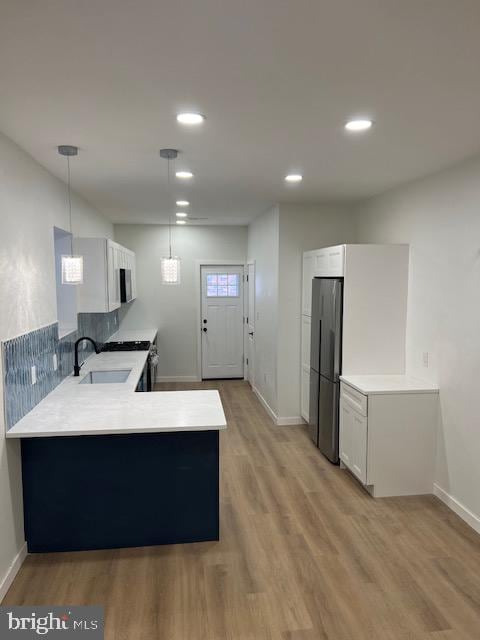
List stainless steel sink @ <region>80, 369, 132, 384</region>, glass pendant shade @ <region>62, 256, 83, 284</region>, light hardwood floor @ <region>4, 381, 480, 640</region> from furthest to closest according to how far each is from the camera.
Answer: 1. stainless steel sink @ <region>80, 369, 132, 384</region>
2. glass pendant shade @ <region>62, 256, 83, 284</region>
3. light hardwood floor @ <region>4, 381, 480, 640</region>

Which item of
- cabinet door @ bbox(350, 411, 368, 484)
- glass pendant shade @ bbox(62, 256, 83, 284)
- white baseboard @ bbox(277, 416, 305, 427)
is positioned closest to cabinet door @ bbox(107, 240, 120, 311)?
glass pendant shade @ bbox(62, 256, 83, 284)

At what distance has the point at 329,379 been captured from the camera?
4.38 metres

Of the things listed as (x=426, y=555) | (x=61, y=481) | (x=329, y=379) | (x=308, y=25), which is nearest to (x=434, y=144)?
(x=308, y=25)

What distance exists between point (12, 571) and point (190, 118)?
2738 millimetres

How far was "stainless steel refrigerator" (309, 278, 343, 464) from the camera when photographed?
4258mm

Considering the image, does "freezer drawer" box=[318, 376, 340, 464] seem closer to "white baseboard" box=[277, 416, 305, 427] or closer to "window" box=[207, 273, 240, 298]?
"white baseboard" box=[277, 416, 305, 427]

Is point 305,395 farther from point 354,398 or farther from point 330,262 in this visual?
point 330,262

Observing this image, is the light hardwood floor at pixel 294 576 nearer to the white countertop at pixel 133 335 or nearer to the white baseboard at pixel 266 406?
the white baseboard at pixel 266 406

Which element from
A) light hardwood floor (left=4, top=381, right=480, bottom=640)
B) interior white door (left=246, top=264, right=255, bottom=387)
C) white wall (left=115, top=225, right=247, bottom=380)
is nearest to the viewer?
light hardwood floor (left=4, top=381, right=480, bottom=640)

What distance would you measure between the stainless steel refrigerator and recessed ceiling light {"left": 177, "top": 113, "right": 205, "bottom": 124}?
7.29 ft

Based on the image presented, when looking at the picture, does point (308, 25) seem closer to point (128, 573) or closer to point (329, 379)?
point (128, 573)

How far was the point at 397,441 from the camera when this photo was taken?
3.71m

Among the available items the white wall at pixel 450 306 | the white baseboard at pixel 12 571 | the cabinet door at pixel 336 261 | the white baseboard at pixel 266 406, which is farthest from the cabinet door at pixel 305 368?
the white baseboard at pixel 12 571

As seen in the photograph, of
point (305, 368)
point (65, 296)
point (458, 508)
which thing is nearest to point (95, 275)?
point (65, 296)
